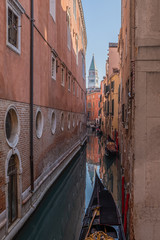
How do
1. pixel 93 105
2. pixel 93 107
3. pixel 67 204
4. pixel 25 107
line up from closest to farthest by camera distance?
pixel 25 107, pixel 67 204, pixel 93 105, pixel 93 107

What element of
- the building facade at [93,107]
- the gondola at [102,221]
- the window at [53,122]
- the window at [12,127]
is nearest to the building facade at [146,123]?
the gondola at [102,221]

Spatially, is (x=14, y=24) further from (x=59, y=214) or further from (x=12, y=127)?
(x=59, y=214)

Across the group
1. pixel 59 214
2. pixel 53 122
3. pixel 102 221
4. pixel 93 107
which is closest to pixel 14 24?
pixel 102 221

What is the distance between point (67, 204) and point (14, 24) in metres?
6.40

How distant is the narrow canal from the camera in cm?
664

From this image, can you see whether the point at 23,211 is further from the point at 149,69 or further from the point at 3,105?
the point at 149,69

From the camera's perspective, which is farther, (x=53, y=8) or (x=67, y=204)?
(x=53, y=8)

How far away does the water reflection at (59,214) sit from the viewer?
6.56 meters

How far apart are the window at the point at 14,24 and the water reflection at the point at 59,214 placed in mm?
4799

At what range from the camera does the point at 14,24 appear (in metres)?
6.12

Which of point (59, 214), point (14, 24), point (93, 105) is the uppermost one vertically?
point (93, 105)

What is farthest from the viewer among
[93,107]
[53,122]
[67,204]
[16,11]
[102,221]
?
[93,107]

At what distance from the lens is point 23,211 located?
6348 mm

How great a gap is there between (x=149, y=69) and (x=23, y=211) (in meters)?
4.78
